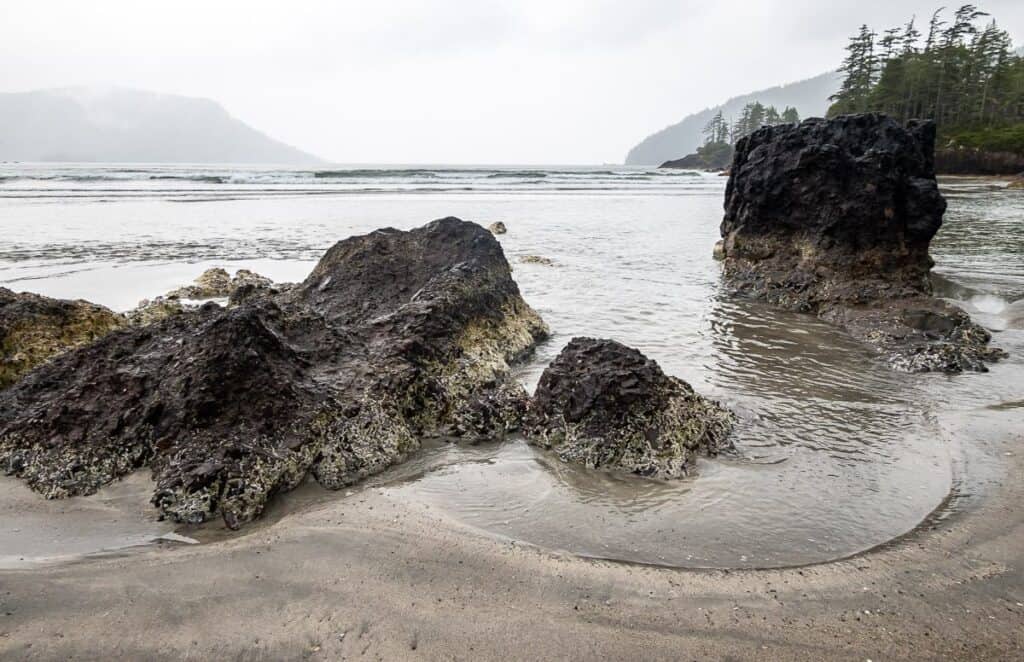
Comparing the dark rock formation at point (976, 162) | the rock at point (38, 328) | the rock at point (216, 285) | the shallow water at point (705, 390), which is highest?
the dark rock formation at point (976, 162)

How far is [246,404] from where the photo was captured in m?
3.96

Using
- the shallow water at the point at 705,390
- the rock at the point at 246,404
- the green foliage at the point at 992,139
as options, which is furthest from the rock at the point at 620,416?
the green foliage at the point at 992,139

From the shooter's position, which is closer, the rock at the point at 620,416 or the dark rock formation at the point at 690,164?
the rock at the point at 620,416

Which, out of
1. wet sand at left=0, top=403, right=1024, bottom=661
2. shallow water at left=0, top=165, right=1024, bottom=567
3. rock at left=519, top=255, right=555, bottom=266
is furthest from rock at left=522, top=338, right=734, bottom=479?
rock at left=519, top=255, right=555, bottom=266

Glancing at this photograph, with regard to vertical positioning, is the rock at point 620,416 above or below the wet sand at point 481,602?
above

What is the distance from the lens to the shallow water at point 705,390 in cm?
351

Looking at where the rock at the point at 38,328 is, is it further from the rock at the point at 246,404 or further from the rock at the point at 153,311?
the rock at the point at 153,311

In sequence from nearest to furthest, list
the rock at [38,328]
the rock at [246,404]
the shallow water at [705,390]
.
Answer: the shallow water at [705,390] → the rock at [246,404] → the rock at [38,328]

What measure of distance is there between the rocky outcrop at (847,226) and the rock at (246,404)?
572 centimetres

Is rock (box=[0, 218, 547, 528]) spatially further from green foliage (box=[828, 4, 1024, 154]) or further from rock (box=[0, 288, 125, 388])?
green foliage (box=[828, 4, 1024, 154])

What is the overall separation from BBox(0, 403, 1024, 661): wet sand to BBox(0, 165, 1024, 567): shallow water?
0.25 metres

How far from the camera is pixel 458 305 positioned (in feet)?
19.2

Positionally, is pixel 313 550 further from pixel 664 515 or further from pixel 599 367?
pixel 599 367

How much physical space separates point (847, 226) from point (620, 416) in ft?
25.1
